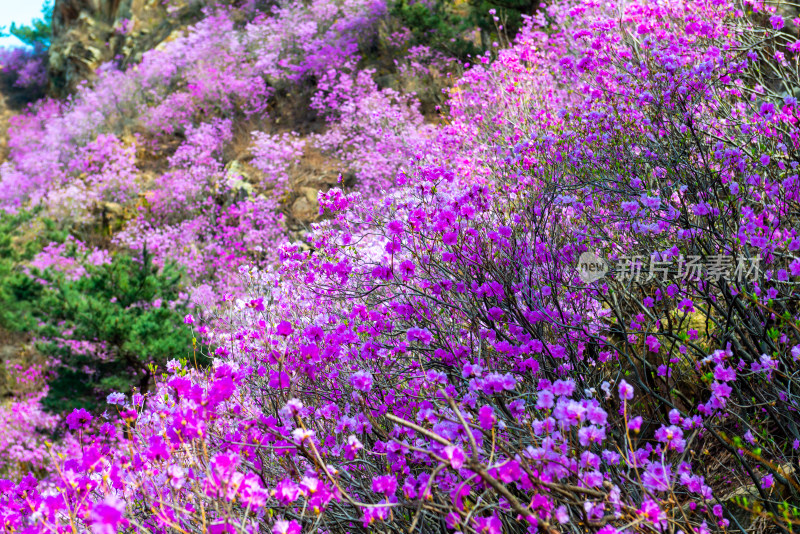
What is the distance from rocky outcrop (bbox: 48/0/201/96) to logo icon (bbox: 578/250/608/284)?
71.7 feet

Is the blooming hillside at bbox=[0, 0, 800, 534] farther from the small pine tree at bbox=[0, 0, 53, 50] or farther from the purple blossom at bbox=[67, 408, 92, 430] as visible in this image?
the small pine tree at bbox=[0, 0, 53, 50]

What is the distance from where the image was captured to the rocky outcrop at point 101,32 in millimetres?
21203

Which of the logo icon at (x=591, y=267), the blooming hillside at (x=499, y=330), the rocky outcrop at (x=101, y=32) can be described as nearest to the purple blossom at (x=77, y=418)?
the blooming hillside at (x=499, y=330)

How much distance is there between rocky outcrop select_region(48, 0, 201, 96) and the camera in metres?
21.2

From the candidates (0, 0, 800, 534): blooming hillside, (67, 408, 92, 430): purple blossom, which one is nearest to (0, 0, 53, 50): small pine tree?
(0, 0, 800, 534): blooming hillside

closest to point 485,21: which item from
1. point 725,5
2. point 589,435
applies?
point 725,5

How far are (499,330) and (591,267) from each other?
2.62 feet

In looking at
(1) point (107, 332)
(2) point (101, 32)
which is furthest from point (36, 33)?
(1) point (107, 332)

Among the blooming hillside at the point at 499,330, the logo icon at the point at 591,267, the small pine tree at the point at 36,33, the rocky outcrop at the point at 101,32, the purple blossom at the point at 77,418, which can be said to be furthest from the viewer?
the small pine tree at the point at 36,33

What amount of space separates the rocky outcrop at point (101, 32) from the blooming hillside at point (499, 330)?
46.0 feet

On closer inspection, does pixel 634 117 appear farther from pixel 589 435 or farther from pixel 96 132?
pixel 96 132

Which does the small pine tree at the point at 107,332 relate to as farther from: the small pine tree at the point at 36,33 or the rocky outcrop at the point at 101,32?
the small pine tree at the point at 36,33

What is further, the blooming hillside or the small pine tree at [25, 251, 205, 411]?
the small pine tree at [25, 251, 205, 411]

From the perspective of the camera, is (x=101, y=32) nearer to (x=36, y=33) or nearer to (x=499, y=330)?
(x=36, y=33)
